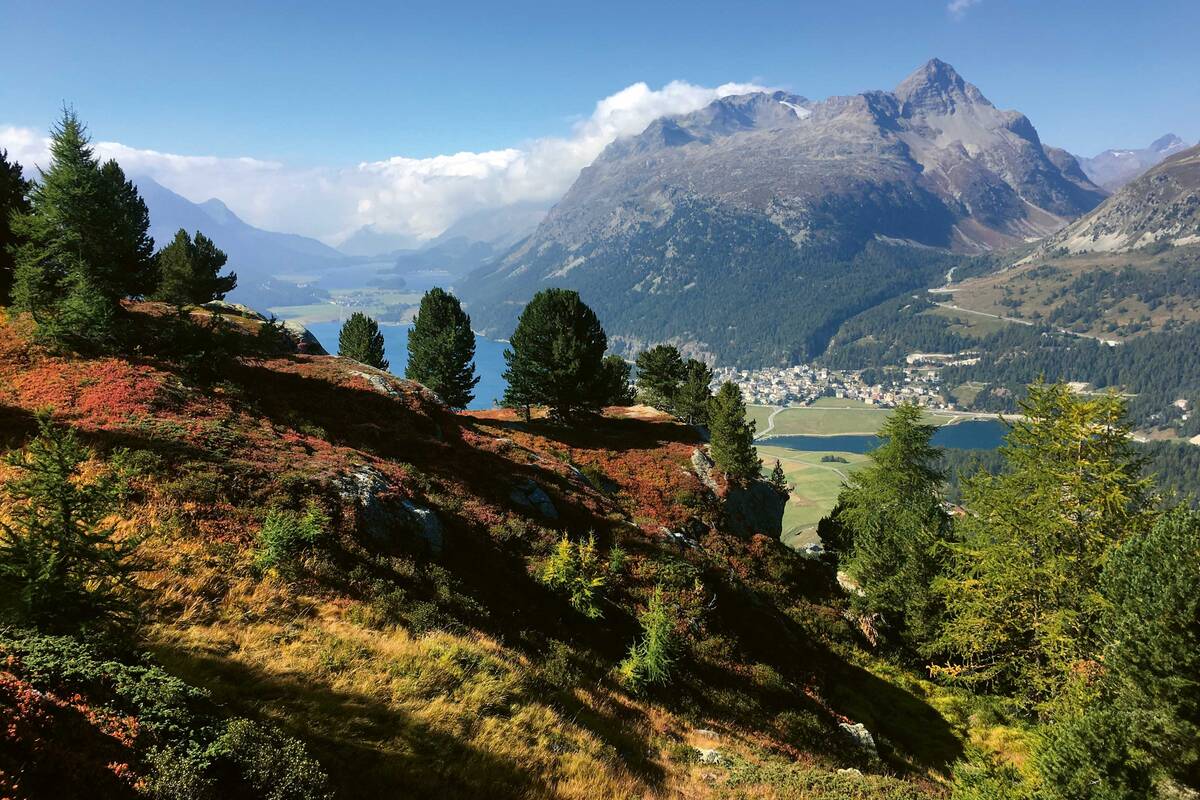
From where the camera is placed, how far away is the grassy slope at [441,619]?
10.7 meters

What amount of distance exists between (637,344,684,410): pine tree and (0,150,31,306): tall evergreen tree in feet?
185

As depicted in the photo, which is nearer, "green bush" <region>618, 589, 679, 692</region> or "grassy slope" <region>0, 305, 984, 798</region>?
"grassy slope" <region>0, 305, 984, 798</region>

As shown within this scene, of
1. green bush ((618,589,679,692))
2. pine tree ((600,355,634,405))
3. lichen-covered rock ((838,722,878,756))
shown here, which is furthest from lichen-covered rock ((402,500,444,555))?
pine tree ((600,355,634,405))

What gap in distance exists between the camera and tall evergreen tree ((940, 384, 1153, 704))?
19.2 meters

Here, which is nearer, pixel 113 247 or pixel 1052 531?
pixel 1052 531

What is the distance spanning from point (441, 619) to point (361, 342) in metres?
59.1

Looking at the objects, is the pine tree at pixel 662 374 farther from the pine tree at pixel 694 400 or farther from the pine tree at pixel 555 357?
the pine tree at pixel 555 357

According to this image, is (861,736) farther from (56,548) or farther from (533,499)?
(56,548)

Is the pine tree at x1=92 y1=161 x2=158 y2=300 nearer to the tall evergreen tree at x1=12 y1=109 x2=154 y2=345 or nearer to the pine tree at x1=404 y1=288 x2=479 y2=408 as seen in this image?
the tall evergreen tree at x1=12 y1=109 x2=154 y2=345

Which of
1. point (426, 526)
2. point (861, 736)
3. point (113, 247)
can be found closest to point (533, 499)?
point (426, 526)

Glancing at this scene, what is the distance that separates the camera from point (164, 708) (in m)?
7.89

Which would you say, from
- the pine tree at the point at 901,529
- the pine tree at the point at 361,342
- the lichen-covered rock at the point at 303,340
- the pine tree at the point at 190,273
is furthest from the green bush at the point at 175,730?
the pine tree at the point at 361,342

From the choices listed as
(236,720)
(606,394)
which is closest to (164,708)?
(236,720)

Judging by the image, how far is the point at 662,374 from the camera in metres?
71.4
